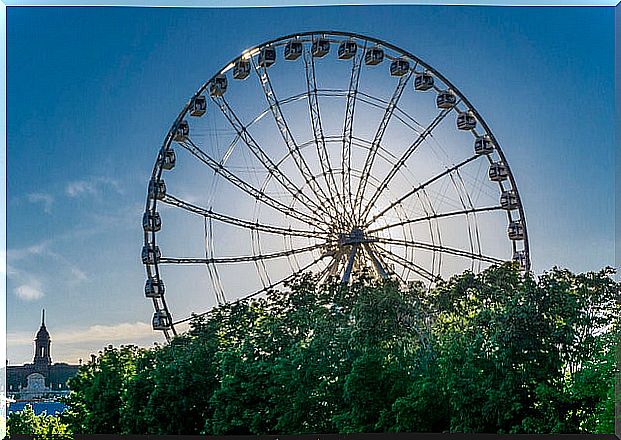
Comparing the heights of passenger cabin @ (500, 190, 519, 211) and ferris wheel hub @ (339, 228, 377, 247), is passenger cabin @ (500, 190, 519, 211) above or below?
above

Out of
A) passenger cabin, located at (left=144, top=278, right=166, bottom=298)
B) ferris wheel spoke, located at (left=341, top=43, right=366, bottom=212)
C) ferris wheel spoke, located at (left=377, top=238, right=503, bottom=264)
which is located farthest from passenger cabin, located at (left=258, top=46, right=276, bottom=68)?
passenger cabin, located at (left=144, top=278, right=166, bottom=298)

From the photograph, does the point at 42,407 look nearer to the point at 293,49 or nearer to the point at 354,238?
the point at 354,238

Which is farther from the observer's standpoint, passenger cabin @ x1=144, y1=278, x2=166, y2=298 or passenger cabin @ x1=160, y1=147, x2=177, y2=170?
passenger cabin @ x1=160, y1=147, x2=177, y2=170

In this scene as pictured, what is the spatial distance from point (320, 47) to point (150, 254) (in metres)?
2.00

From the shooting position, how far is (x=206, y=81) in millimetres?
8109

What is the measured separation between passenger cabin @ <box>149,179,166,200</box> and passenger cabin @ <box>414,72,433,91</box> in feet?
6.91

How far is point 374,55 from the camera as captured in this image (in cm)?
811

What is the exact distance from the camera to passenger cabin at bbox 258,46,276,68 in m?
8.08

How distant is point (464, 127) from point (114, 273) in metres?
2.89

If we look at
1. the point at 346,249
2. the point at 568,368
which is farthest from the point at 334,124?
the point at 568,368

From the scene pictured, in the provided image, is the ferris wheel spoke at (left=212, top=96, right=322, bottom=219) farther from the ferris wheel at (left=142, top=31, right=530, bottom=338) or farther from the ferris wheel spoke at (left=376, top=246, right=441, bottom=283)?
the ferris wheel spoke at (left=376, top=246, right=441, bottom=283)

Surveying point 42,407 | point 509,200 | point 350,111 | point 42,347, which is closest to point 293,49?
point 350,111

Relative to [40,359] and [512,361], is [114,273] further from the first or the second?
[512,361]

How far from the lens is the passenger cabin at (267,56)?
808 cm
